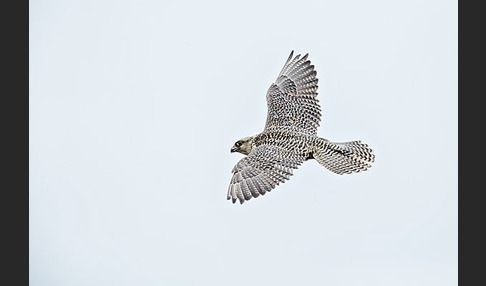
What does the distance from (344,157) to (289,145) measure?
84 centimetres

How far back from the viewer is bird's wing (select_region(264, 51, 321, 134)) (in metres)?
12.4

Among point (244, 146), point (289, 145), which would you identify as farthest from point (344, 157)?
point (244, 146)

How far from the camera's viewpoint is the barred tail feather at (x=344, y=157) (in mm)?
11086

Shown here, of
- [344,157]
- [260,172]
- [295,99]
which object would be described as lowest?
[260,172]

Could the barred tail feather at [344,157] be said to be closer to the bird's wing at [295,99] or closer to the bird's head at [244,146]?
the bird's wing at [295,99]

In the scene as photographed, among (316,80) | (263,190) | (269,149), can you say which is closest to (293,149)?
(269,149)

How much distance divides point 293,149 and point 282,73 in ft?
8.19

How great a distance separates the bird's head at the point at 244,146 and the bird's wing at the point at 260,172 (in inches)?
34.7

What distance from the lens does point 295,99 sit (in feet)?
42.0

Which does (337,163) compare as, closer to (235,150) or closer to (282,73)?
(235,150)

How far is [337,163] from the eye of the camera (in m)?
11.1

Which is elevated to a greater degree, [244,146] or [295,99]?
[295,99]

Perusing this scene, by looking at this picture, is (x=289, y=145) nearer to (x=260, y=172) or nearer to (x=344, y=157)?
(x=344, y=157)

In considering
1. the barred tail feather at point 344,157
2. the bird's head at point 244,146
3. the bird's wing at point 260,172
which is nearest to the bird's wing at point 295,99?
the bird's head at point 244,146
